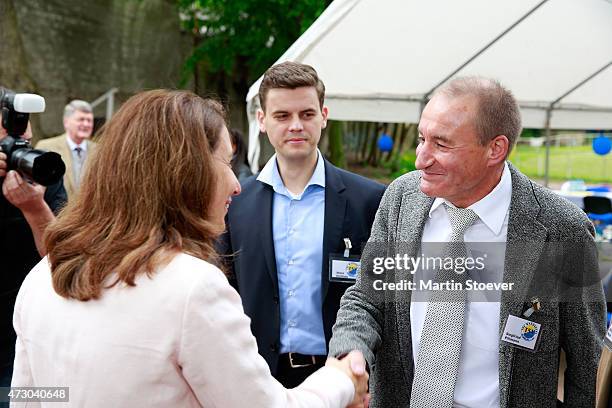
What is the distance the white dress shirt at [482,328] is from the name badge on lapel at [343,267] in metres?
0.61

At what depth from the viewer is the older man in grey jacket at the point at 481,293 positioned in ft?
6.31

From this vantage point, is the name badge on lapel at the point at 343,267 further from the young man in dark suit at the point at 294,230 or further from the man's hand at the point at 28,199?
the man's hand at the point at 28,199

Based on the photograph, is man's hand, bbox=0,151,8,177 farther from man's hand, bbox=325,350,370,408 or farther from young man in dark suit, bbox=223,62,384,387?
man's hand, bbox=325,350,370,408

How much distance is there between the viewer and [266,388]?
55.6 inches

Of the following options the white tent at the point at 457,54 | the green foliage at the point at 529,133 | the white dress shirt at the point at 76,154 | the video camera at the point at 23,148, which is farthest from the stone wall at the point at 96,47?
the video camera at the point at 23,148

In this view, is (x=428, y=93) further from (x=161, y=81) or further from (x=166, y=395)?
(x=161, y=81)

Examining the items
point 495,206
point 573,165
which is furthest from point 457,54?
point 573,165

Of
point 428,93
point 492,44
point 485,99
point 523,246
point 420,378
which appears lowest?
point 420,378

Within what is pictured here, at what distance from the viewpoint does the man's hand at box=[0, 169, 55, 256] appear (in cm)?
254

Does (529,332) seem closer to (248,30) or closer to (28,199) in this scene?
(28,199)

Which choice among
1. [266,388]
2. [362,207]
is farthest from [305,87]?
[266,388]

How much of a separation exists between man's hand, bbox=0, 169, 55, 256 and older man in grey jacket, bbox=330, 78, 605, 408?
129 cm

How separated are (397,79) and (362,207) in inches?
159

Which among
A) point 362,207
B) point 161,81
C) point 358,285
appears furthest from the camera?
point 161,81
